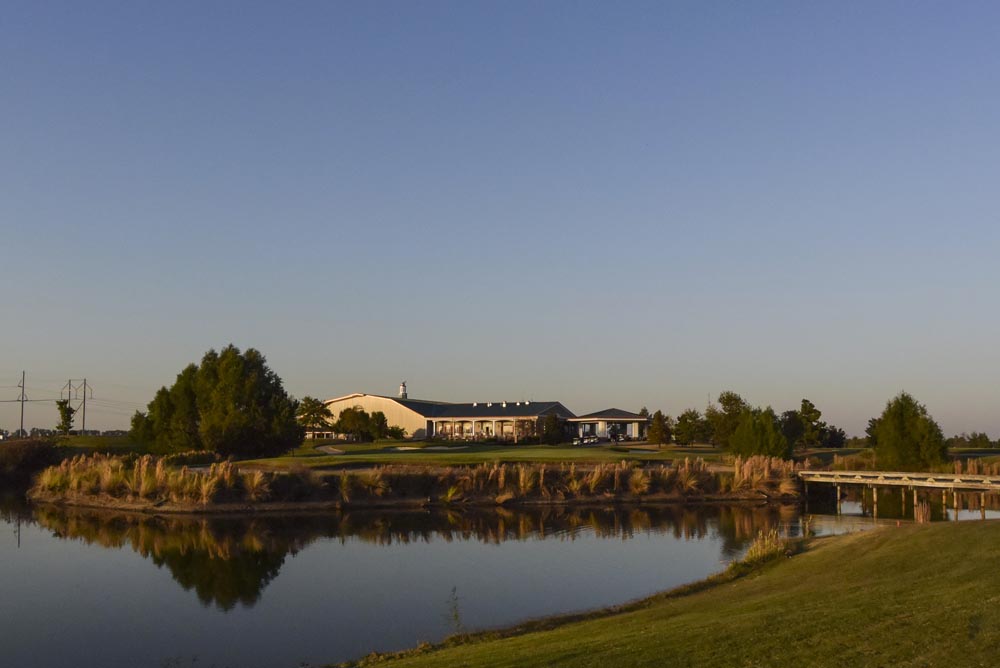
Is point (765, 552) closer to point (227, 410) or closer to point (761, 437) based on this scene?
point (761, 437)

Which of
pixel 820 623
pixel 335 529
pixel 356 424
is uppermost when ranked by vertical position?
pixel 356 424

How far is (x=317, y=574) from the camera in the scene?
85.4ft

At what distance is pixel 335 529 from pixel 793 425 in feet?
158

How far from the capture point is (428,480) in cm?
4369

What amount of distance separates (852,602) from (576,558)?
1515 centimetres

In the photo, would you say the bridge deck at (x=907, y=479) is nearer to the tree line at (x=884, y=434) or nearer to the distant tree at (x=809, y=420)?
the tree line at (x=884, y=434)

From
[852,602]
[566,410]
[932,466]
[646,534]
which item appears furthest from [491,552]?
[566,410]

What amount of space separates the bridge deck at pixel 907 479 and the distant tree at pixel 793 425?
70.7 feet

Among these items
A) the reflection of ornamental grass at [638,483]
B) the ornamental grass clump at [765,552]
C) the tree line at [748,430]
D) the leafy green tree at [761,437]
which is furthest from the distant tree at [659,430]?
the ornamental grass clump at [765,552]

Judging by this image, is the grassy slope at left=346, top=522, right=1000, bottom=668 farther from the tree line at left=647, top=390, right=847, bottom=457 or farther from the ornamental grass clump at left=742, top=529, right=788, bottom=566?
the tree line at left=647, top=390, right=847, bottom=457

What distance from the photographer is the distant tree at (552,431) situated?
8400cm

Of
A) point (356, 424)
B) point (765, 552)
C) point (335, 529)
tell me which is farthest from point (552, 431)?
point (765, 552)

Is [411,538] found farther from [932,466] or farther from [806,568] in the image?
[932,466]

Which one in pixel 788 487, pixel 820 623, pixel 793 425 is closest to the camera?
pixel 820 623
